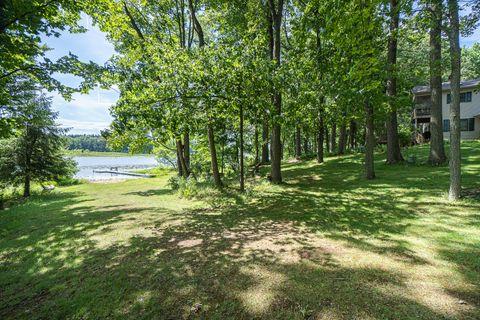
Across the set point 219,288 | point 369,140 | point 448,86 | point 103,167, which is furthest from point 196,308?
point 103,167

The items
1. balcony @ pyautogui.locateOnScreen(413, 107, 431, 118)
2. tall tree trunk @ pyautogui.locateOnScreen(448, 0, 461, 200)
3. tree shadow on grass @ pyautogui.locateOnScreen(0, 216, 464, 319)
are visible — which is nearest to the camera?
tree shadow on grass @ pyautogui.locateOnScreen(0, 216, 464, 319)

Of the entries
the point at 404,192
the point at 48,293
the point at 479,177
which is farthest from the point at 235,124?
the point at 479,177

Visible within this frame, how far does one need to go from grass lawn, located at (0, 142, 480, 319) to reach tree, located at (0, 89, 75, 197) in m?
12.2

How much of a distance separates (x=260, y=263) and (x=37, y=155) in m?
20.1

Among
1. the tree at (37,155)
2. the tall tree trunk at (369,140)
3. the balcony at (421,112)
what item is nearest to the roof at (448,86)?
the balcony at (421,112)

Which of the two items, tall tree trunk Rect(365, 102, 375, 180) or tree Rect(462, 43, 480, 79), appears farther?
tree Rect(462, 43, 480, 79)

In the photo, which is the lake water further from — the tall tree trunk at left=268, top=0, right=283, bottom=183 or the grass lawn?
the grass lawn

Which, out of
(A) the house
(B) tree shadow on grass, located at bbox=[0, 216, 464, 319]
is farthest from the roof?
(B) tree shadow on grass, located at bbox=[0, 216, 464, 319]

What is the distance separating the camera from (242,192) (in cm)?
950

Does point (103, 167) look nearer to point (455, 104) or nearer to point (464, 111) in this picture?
point (455, 104)

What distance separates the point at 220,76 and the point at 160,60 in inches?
90.5

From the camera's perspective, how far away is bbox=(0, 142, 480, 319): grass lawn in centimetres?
270

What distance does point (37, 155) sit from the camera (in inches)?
658

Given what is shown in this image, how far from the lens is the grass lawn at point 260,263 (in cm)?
270
